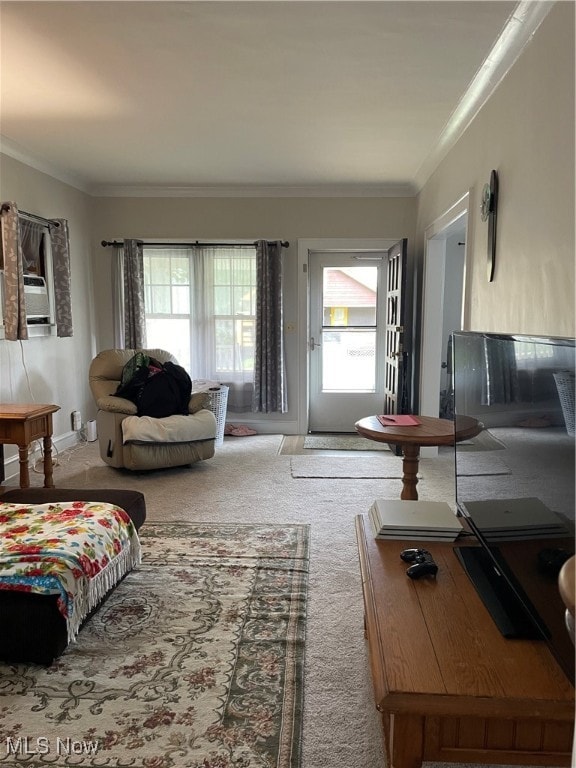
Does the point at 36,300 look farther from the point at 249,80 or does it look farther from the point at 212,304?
the point at 249,80

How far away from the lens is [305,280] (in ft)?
17.7

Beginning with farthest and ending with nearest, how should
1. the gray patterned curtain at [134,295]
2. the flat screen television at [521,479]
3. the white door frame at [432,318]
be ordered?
1. the gray patterned curtain at [134,295]
2. the white door frame at [432,318]
3. the flat screen television at [521,479]

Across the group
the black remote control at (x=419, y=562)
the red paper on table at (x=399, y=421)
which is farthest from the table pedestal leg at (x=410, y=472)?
the black remote control at (x=419, y=562)

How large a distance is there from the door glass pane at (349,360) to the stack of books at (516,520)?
12.9 ft

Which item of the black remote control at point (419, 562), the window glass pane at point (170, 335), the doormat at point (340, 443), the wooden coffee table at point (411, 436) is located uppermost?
the window glass pane at point (170, 335)

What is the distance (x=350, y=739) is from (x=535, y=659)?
0.73m

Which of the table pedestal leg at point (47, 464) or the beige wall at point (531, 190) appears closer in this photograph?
the beige wall at point (531, 190)

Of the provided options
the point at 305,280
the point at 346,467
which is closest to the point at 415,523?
the point at 346,467

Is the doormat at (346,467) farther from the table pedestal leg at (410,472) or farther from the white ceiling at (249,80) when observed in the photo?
the white ceiling at (249,80)

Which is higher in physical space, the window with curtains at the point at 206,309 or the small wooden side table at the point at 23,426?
the window with curtains at the point at 206,309

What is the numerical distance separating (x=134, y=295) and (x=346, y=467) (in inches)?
104

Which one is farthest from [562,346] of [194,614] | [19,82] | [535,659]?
[19,82]

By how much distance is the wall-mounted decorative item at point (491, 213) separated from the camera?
2.59 metres

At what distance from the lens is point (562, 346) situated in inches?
41.6
